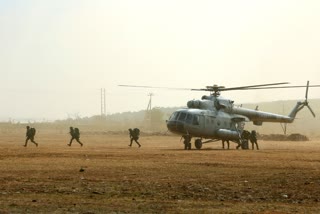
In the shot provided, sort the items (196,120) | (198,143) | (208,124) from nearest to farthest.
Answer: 1. (196,120)
2. (208,124)
3. (198,143)

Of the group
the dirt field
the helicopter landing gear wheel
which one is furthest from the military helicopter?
the dirt field

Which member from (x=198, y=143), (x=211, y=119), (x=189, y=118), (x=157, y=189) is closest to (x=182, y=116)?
(x=189, y=118)

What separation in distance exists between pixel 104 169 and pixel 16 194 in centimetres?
623

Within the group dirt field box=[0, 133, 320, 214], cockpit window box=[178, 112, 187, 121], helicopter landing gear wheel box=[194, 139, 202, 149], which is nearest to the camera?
dirt field box=[0, 133, 320, 214]

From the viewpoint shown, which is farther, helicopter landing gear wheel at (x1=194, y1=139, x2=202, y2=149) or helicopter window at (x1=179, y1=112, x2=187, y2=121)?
helicopter landing gear wheel at (x1=194, y1=139, x2=202, y2=149)

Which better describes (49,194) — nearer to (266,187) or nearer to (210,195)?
(210,195)

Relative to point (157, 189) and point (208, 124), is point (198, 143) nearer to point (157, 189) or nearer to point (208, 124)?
point (208, 124)

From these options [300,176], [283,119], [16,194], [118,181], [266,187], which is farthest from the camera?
[283,119]

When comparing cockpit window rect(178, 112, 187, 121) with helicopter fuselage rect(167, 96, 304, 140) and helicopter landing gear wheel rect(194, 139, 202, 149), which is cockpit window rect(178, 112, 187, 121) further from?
helicopter landing gear wheel rect(194, 139, 202, 149)

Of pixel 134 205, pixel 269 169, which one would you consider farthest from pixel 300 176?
pixel 134 205

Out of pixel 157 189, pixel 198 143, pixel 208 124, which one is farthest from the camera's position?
pixel 198 143

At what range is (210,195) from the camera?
12.3 m

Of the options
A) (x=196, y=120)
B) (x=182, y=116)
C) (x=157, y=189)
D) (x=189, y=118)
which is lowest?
(x=157, y=189)

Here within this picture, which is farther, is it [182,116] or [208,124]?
[208,124]
